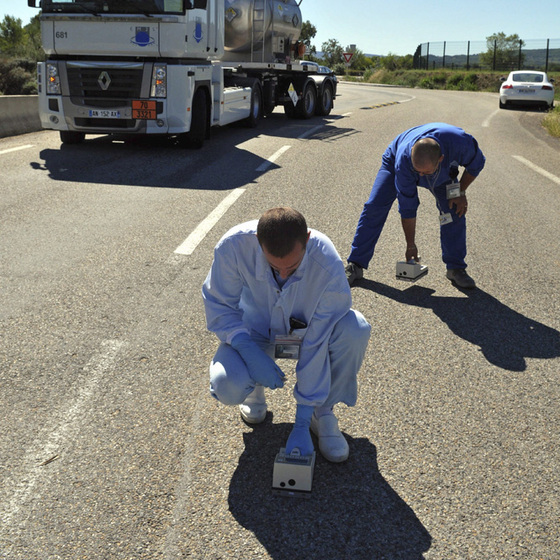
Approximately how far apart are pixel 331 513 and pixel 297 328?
0.85 metres

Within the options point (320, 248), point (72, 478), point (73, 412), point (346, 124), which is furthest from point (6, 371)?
point (346, 124)

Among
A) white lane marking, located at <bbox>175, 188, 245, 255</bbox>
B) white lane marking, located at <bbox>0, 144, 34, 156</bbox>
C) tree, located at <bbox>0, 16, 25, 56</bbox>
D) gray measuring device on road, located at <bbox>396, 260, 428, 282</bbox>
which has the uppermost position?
tree, located at <bbox>0, 16, 25, 56</bbox>

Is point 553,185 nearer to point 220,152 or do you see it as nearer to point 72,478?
point 220,152

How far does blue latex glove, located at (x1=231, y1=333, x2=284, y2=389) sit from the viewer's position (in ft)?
10.5

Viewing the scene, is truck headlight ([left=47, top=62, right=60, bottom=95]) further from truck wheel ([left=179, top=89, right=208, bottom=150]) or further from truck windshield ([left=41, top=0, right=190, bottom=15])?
truck wheel ([left=179, top=89, right=208, bottom=150])

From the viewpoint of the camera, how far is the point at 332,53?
78500mm

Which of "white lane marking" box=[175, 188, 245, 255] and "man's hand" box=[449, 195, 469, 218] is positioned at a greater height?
"man's hand" box=[449, 195, 469, 218]

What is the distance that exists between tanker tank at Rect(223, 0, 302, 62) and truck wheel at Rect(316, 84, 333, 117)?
2673 millimetres

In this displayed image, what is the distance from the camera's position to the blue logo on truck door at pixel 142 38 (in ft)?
37.7

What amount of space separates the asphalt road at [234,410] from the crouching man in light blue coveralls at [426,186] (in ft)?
1.00

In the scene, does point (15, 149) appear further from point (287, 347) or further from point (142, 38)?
point (287, 347)

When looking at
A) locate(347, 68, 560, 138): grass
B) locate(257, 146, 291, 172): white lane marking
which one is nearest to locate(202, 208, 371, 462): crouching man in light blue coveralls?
locate(257, 146, 291, 172): white lane marking

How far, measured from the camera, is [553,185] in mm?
10914

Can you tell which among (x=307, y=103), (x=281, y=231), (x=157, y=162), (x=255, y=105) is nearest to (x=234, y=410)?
(x=281, y=231)
